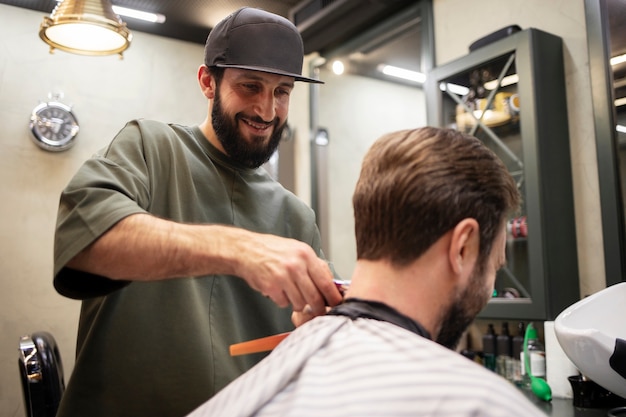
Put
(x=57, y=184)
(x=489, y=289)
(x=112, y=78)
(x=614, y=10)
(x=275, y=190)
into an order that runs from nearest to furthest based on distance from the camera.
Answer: (x=489, y=289) < (x=275, y=190) < (x=614, y=10) < (x=57, y=184) < (x=112, y=78)

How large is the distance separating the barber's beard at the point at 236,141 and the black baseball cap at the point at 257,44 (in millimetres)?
149

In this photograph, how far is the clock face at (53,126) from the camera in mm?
4191

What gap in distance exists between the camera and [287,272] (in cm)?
105

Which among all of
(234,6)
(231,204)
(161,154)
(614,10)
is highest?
(234,6)

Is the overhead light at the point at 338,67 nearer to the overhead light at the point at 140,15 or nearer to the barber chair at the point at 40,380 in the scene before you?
the overhead light at the point at 140,15

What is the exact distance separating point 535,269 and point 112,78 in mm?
3453

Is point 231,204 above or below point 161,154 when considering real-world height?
below

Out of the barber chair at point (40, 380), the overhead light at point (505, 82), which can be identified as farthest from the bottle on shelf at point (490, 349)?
the barber chair at point (40, 380)

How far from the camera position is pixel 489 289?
3.95 ft

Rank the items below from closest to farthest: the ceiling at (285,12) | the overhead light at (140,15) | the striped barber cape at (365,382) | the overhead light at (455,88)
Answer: the striped barber cape at (365,382)
the overhead light at (455,88)
the ceiling at (285,12)
the overhead light at (140,15)

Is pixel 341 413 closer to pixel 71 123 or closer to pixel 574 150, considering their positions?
pixel 574 150

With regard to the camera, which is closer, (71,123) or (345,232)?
(71,123)

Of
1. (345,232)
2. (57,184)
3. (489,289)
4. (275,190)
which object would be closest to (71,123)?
(57,184)

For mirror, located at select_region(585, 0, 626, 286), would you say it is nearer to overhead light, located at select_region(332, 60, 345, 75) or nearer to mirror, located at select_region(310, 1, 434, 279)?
mirror, located at select_region(310, 1, 434, 279)
